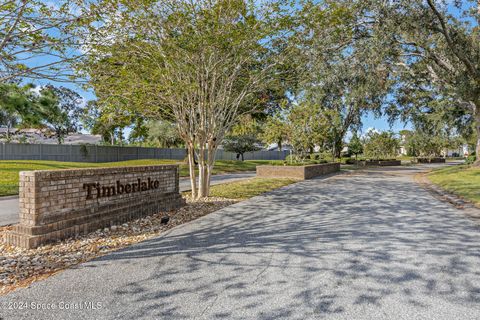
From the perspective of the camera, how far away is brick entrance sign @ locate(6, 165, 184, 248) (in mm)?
4820

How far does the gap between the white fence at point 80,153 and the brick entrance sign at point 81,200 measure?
2469 cm

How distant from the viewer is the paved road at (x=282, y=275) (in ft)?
9.77

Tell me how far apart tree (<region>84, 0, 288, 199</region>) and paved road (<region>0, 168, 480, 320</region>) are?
394 cm

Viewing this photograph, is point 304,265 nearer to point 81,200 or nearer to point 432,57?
point 81,200

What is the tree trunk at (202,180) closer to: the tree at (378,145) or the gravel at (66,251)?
the gravel at (66,251)

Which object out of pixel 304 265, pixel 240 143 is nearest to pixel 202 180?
pixel 304 265

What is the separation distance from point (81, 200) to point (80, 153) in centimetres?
2652

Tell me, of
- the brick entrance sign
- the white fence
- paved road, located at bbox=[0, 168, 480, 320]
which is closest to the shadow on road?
paved road, located at bbox=[0, 168, 480, 320]

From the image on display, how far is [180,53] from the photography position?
7.97 meters

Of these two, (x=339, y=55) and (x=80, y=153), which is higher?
(x=339, y=55)

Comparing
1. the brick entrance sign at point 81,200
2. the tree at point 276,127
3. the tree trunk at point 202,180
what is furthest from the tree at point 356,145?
the brick entrance sign at point 81,200

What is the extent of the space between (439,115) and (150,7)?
916 inches

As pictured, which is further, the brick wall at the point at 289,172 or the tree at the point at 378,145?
the tree at the point at 378,145

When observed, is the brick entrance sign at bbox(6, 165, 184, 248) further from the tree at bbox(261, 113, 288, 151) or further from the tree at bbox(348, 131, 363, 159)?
the tree at bbox(348, 131, 363, 159)
